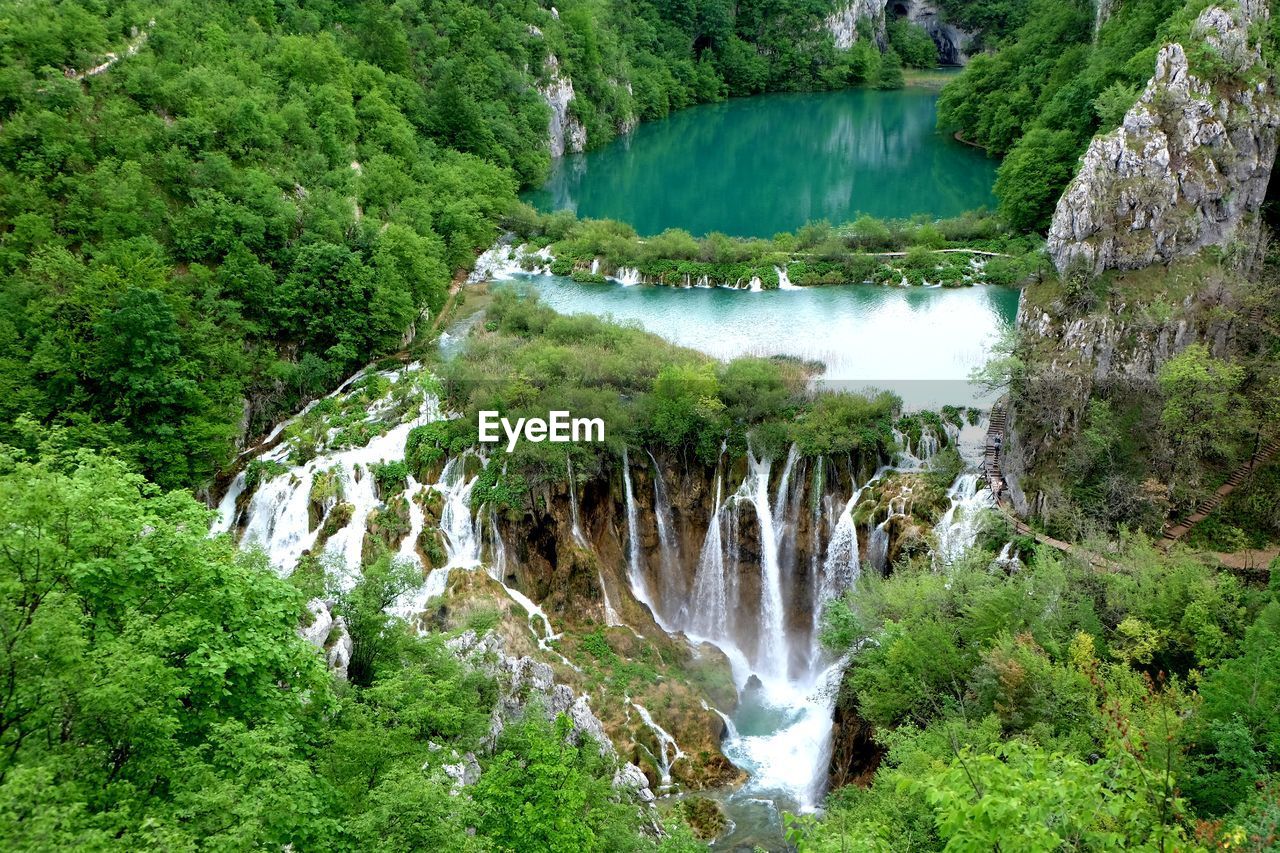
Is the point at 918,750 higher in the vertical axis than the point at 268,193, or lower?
lower

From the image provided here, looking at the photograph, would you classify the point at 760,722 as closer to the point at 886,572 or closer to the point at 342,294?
the point at 886,572

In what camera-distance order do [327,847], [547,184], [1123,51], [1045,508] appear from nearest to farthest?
[327,847], [1045,508], [1123,51], [547,184]

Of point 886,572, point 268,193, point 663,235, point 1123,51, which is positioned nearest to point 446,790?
point 886,572

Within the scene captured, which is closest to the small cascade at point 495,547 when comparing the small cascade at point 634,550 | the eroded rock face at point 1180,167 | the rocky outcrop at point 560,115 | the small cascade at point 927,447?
the small cascade at point 634,550

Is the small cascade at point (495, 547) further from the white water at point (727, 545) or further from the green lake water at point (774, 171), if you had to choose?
the green lake water at point (774, 171)

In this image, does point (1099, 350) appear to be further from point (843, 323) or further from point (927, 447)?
point (843, 323)
